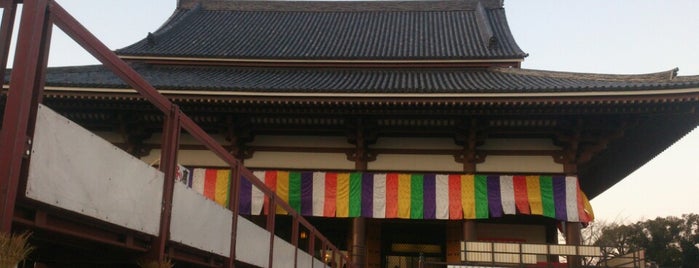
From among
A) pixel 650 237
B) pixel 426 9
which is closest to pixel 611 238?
pixel 650 237

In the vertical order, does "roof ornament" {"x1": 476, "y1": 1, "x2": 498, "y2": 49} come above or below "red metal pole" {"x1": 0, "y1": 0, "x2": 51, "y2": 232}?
above

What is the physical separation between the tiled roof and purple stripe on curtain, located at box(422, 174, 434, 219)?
→ 2065mm

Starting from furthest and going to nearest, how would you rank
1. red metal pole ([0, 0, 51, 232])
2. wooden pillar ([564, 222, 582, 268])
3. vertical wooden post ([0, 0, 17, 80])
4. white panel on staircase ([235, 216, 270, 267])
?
wooden pillar ([564, 222, 582, 268]) < white panel on staircase ([235, 216, 270, 267]) < vertical wooden post ([0, 0, 17, 80]) < red metal pole ([0, 0, 51, 232])

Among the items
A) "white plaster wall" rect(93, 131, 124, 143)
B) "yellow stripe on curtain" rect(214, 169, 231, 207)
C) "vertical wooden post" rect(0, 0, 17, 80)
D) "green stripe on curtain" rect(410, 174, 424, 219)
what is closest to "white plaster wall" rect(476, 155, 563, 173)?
"green stripe on curtain" rect(410, 174, 424, 219)

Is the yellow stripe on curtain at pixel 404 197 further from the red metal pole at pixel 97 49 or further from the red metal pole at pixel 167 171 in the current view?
the red metal pole at pixel 97 49

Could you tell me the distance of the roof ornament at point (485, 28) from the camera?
1870 centimetres

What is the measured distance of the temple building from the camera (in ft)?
40.5

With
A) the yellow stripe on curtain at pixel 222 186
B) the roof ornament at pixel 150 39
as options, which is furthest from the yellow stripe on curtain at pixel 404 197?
the roof ornament at pixel 150 39

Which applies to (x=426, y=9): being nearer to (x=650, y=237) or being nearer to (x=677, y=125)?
(x=677, y=125)

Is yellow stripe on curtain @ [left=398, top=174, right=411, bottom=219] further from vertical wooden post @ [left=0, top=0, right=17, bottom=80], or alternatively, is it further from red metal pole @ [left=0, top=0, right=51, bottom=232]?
vertical wooden post @ [left=0, top=0, right=17, bottom=80]

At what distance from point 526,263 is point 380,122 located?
13.8 ft

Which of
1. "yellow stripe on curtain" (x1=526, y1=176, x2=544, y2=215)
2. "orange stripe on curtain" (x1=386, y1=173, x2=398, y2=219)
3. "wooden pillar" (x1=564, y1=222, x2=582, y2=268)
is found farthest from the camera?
"orange stripe on curtain" (x1=386, y1=173, x2=398, y2=219)

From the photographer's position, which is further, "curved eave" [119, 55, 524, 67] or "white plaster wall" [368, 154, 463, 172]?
"curved eave" [119, 55, 524, 67]

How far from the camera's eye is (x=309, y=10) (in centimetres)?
2591
